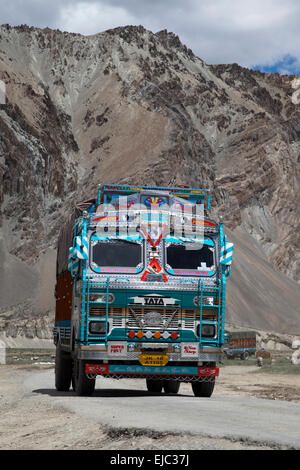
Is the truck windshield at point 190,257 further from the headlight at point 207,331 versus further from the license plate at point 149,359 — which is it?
the license plate at point 149,359

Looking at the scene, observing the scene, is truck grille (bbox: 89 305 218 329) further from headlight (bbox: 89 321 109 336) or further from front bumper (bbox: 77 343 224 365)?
front bumper (bbox: 77 343 224 365)

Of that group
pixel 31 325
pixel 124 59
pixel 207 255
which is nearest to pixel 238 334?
pixel 31 325

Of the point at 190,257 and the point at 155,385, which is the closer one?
the point at 190,257

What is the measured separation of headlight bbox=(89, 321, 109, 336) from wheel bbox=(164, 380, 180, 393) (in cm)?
485

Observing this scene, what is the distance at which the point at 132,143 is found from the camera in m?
127

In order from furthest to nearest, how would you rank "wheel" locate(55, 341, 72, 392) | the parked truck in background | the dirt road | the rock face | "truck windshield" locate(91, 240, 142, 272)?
the rock face, the parked truck in background, "wheel" locate(55, 341, 72, 392), "truck windshield" locate(91, 240, 142, 272), the dirt road

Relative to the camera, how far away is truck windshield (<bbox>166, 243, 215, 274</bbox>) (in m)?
16.4

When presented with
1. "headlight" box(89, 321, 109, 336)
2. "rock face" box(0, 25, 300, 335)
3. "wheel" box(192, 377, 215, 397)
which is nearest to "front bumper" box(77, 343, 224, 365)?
"headlight" box(89, 321, 109, 336)

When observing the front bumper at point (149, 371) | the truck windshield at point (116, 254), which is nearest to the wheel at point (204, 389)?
the front bumper at point (149, 371)

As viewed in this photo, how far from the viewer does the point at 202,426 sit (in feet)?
33.0

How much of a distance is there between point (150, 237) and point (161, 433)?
24.1 feet

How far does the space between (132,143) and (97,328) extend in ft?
369

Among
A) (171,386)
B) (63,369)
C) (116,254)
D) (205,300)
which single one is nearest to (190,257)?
(205,300)

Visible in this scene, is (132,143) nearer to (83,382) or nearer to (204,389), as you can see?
(204,389)
